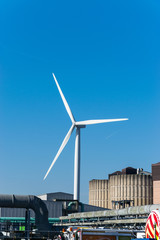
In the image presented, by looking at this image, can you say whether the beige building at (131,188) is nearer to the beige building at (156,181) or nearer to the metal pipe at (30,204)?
the beige building at (156,181)

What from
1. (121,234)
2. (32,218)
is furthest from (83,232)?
(32,218)

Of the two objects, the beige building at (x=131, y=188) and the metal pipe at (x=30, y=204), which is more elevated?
the beige building at (x=131, y=188)

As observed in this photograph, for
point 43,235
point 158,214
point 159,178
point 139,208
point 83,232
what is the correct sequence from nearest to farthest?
point 158,214 → point 83,232 → point 139,208 → point 43,235 → point 159,178

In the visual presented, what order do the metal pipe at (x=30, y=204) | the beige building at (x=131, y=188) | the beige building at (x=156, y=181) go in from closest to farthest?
the metal pipe at (x=30, y=204) < the beige building at (x=156, y=181) < the beige building at (x=131, y=188)

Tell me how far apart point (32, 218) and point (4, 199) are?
24580 mm

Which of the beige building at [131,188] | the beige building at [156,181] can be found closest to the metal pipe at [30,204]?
the beige building at [156,181]

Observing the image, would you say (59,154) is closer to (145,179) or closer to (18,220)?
(18,220)

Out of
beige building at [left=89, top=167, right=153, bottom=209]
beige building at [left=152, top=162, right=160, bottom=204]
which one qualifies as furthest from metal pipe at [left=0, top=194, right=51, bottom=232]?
beige building at [left=89, top=167, right=153, bottom=209]

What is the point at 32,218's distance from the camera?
8475 centimetres

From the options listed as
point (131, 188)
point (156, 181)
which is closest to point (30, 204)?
point (156, 181)

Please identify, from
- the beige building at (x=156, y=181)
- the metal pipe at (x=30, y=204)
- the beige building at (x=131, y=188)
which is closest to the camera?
the metal pipe at (x=30, y=204)

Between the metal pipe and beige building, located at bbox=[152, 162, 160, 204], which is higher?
beige building, located at bbox=[152, 162, 160, 204]

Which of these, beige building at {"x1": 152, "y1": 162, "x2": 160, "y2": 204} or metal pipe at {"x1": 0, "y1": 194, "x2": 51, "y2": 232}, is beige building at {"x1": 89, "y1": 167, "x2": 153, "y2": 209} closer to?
beige building at {"x1": 152, "y1": 162, "x2": 160, "y2": 204}

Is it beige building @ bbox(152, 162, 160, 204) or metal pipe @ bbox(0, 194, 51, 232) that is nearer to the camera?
metal pipe @ bbox(0, 194, 51, 232)
